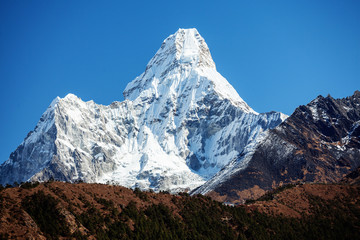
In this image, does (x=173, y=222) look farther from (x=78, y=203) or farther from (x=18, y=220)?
(x=18, y=220)

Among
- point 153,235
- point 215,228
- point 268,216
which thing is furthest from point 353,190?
point 153,235

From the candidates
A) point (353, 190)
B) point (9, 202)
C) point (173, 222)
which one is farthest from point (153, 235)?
point (353, 190)

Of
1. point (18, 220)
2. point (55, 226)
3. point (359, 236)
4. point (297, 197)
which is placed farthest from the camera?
point (297, 197)

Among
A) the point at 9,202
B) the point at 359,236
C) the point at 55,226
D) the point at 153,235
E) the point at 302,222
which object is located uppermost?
the point at 9,202

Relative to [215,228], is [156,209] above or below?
above

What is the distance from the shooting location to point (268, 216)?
105 m

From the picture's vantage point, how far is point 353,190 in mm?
128750

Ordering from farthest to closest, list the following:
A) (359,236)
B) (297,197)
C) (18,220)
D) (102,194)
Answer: (297,197), (359,236), (102,194), (18,220)

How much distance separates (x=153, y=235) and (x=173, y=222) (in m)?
8.95

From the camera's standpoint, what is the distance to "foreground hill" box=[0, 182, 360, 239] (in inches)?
2586

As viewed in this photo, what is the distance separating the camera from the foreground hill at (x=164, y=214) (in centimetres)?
6569

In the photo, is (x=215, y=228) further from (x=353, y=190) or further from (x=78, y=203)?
(x=353, y=190)

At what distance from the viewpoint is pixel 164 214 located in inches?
3455

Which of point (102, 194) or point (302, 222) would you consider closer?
point (102, 194)
